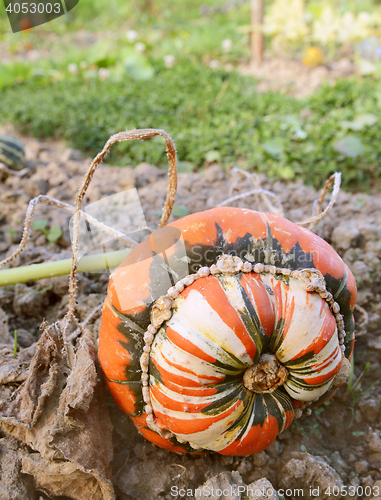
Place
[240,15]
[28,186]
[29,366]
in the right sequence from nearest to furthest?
[29,366] < [28,186] < [240,15]

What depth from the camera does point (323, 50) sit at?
5.76m

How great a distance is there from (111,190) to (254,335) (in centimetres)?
206

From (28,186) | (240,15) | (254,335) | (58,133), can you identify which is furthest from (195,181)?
(240,15)

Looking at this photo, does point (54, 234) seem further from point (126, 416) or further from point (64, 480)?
point (64, 480)

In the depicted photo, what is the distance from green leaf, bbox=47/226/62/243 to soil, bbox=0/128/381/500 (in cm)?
4

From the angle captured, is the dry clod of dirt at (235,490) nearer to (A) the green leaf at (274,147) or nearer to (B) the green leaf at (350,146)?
(A) the green leaf at (274,147)

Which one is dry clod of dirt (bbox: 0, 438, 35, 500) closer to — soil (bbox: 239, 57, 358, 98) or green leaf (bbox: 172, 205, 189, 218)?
green leaf (bbox: 172, 205, 189, 218)

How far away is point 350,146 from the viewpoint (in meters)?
3.46

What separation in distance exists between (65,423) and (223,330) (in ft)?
2.06

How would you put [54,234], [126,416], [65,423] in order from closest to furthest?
1. [65,423]
2. [126,416]
3. [54,234]

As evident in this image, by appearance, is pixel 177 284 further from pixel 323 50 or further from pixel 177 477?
pixel 323 50

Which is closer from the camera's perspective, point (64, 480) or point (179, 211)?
point (64, 480)

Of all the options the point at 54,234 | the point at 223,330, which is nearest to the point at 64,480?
the point at 223,330

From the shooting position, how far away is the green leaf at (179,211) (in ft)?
8.39
